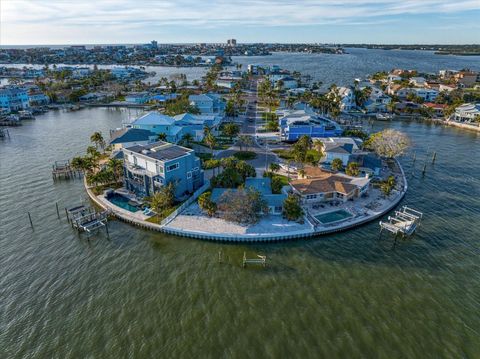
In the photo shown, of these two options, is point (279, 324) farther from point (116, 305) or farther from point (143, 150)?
point (143, 150)

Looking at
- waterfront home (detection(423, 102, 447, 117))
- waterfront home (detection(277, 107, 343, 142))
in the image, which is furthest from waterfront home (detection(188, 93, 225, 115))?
waterfront home (detection(423, 102, 447, 117))

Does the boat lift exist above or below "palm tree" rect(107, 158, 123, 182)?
below

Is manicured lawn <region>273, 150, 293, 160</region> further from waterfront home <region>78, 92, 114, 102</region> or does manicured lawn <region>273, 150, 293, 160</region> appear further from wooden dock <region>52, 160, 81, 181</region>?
waterfront home <region>78, 92, 114, 102</region>

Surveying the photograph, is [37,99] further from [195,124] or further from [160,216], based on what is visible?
[160,216]

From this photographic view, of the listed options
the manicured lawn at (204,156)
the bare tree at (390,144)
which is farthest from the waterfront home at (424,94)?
the manicured lawn at (204,156)

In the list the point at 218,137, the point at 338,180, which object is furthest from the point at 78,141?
the point at 338,180

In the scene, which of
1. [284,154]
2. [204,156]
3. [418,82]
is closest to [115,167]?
[204,156]
